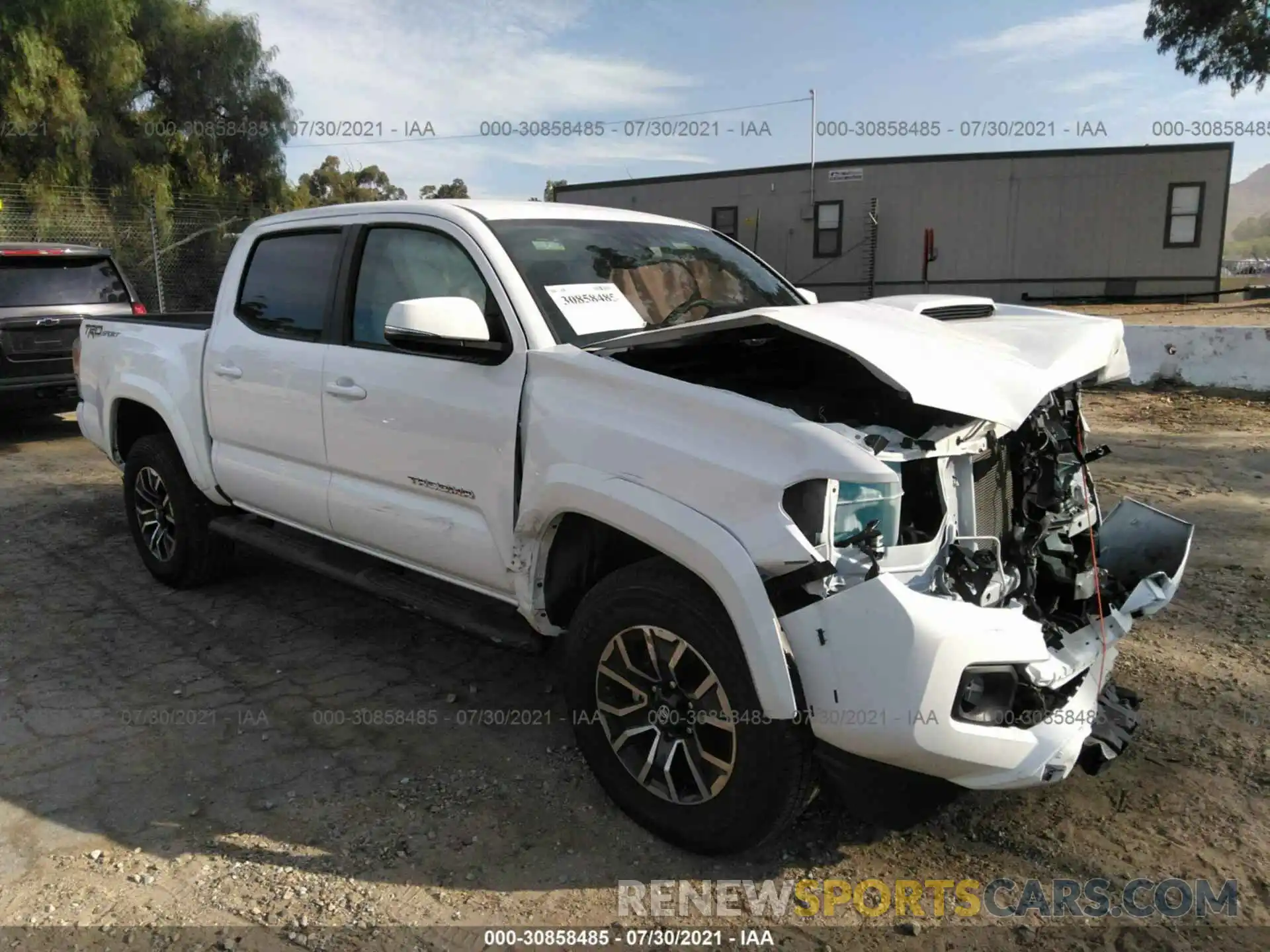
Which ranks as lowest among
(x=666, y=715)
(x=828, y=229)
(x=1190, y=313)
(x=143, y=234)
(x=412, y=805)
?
(x=412, y=805)

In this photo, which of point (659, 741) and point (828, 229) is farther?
point (828, 229)

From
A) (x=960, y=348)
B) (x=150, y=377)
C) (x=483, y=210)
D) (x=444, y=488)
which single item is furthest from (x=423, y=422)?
(x=150, y=377)

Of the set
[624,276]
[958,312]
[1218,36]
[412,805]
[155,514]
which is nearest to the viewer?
[412,805]

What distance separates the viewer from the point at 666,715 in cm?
288

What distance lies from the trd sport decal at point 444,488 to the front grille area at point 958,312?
180 cm

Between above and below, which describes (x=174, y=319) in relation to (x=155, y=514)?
above

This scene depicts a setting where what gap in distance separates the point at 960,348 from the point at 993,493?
537 millimetres

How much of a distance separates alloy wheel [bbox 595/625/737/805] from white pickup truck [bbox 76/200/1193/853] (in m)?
0.01

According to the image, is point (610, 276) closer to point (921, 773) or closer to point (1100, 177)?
point (921, 773)

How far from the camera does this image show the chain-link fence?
1462 centimetres

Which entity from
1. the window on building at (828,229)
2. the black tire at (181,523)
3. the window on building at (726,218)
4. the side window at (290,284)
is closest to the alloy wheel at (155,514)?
the black tire at (181,523)

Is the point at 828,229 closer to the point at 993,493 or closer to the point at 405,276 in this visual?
the point at 405,276

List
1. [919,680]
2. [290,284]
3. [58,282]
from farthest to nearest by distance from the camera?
[58,282], [290,284], [919,680]

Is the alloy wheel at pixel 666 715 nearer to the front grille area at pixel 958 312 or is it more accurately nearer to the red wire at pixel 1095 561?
the red wire at pixel 1095 561
